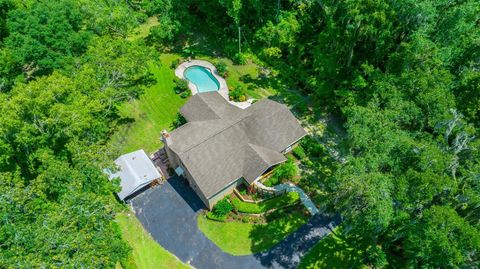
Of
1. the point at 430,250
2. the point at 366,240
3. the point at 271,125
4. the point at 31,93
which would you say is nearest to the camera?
the point at 430,250

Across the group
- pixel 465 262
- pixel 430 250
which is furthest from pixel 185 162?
pixel 465 262

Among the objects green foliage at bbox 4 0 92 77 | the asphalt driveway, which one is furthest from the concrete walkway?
green foliage at bbox 4 0 92 77

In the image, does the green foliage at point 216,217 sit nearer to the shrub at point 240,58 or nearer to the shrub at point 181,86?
the shrub at point 181,86

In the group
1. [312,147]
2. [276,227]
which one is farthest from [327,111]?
[276,227]

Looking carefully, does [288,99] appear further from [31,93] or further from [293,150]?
[31,93]

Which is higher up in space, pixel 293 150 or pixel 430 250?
pixel 293 150

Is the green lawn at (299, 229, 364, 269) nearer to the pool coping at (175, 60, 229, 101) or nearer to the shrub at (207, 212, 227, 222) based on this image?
the shrub at (207, 212, 227, 222)
